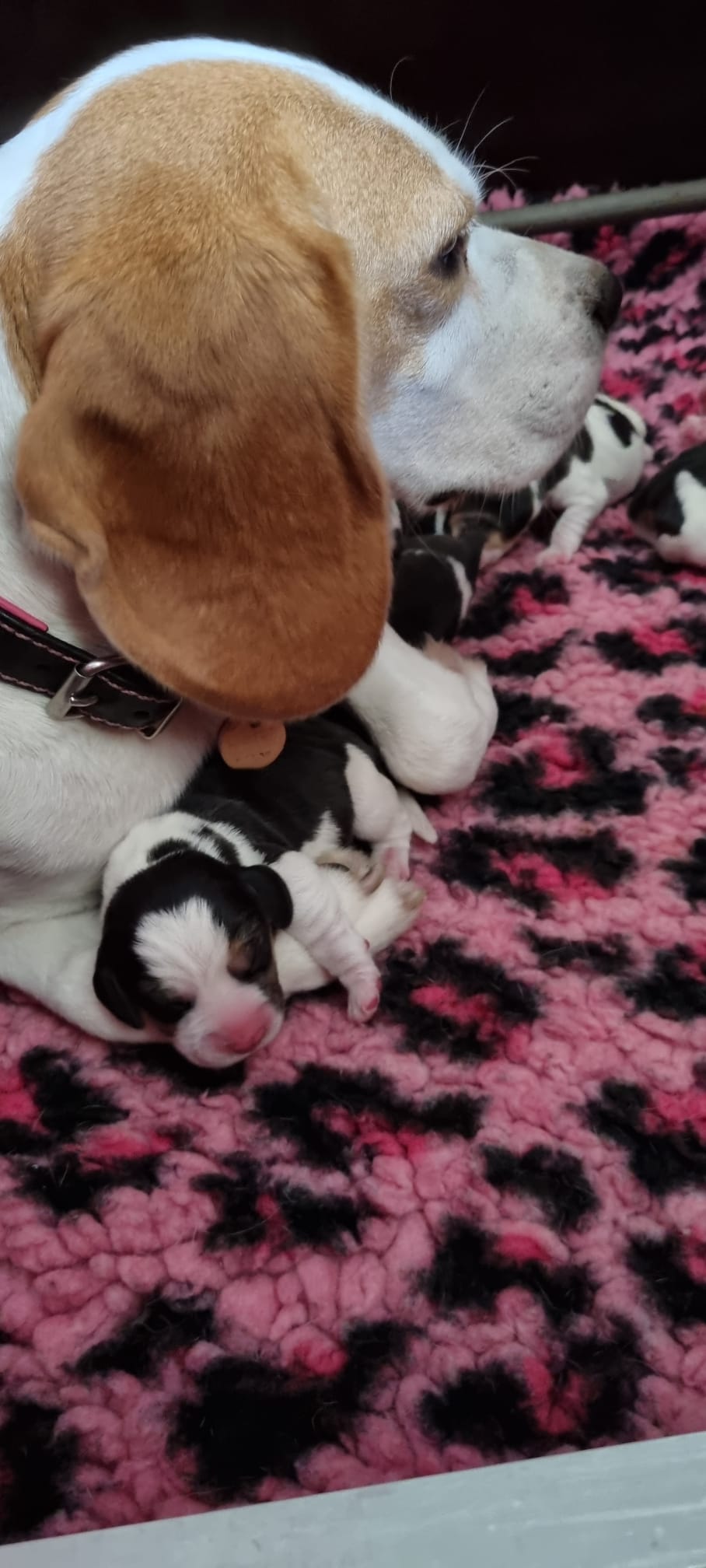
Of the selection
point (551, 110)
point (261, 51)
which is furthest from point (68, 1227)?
point (551, 110)

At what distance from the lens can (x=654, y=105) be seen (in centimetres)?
251

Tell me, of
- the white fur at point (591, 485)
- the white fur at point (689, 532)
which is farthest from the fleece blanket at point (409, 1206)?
the white fur at point (591, 485)

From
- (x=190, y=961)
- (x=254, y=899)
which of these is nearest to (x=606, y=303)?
(x=254, y=899)

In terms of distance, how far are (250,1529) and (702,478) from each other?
2015mm

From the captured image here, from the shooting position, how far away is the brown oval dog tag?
1.39 metres

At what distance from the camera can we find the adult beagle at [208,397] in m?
→ 0.96

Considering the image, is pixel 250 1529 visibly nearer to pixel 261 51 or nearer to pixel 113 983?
pixel 113 983

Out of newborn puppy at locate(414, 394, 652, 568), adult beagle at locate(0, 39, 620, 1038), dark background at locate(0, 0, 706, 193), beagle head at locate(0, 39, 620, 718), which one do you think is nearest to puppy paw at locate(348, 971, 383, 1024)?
adult beagle at locate(0, 39, 620, 1038)

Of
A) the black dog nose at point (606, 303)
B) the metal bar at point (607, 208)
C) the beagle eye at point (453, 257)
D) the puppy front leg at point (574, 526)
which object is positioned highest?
the beagle eye at point (453, 257)

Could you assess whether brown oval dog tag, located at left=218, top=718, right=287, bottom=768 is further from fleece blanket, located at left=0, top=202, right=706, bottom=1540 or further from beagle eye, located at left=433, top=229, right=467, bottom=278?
beagle eye, located at left=433, top=229, right=467, bottom=278

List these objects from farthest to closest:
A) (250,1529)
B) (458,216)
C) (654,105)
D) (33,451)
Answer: (654,105), (458,216), (33,451), (250,1529)

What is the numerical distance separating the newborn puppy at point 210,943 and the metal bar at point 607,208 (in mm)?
1785

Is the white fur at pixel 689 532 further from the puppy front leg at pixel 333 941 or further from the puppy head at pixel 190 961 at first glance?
the puppy head at pixel 190 961

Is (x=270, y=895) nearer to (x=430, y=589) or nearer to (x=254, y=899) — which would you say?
(x=254, y=899)
